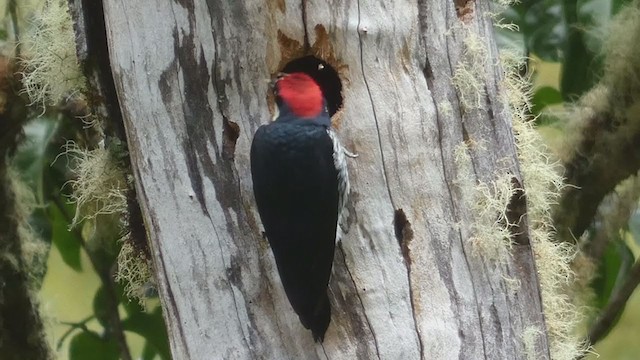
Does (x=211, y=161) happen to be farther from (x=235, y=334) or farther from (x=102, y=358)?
(x=102, y=358)

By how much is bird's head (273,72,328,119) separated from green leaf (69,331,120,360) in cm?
127

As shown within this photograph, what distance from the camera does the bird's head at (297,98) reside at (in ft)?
5.74

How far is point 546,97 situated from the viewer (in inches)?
109

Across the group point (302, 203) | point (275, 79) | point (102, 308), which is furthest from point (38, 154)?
point (302, 203)

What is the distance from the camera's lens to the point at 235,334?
5.84 ft

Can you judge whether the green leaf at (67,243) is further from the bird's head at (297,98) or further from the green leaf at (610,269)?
the green leaf at (610,269)

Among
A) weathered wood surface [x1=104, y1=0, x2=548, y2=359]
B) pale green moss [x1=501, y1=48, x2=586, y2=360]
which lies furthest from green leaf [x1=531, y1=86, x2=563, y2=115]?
weathered wood surface [x1=104, y1=0, x2=548, y2=359]

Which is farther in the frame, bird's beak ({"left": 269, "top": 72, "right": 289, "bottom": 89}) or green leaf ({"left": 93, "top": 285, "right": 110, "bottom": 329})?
green leaf ({"left": 93, "top": 285, "right": 110, "bottom": 329})

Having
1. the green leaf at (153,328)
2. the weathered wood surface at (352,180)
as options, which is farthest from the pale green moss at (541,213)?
the green leaf at (153,328)

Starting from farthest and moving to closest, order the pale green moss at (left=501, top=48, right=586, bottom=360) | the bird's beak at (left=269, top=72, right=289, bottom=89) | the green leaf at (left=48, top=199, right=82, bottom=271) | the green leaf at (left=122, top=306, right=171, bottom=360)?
the green leaf at (left=48, top=199, right=82, bottom=271), the green leaf at (left=122, top=306, right=171, bottom=360), the pale green moss at (left=501, top=48, right=586, bottom=360), the bird's beak at (left=269, top=72, right=289, bottom=89)

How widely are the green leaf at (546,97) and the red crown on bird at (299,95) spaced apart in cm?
117

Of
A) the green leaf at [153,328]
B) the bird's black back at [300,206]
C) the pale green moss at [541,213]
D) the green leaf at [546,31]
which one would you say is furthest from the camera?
the green leaf at [153,328]

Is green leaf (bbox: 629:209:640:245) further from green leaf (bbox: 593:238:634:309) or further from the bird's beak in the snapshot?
the bird's beak

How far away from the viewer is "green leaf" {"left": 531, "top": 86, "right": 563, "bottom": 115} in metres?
2.76
